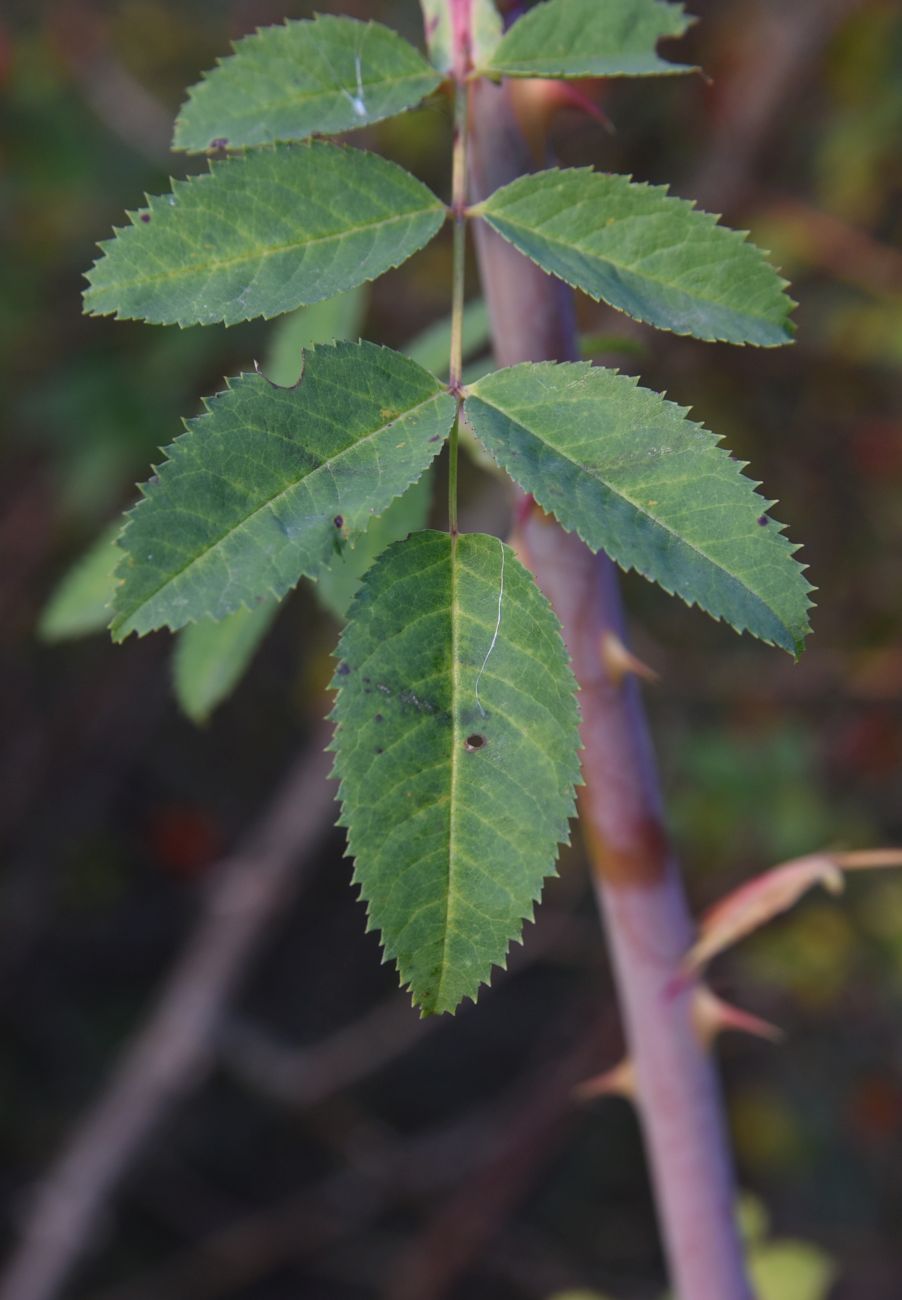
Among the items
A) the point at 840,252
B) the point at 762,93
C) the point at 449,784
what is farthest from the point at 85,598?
the point at 762,93

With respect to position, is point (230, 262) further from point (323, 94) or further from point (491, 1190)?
point (491, 1190)

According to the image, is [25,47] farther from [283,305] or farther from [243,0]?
[283,305]

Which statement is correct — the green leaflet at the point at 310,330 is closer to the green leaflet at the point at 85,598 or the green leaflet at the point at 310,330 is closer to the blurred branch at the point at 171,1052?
the green leaflet at the point at 85,598

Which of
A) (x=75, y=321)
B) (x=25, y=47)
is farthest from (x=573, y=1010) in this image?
(x=25, y=47)

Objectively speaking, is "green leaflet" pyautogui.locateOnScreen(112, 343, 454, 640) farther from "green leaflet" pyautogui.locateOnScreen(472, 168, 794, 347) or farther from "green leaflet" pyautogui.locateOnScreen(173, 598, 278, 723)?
"green leaflet" pyautogui.locateOnScreen(173, 598, 278, 723)

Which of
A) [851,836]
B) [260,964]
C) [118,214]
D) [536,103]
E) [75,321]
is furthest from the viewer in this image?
[260,964]

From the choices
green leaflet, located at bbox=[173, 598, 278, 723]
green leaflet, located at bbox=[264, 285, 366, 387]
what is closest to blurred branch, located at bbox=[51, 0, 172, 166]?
green leaflet, located at bbox=[264, 285, 366, 387]

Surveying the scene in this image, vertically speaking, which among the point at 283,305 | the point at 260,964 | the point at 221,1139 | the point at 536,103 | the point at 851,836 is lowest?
the point at 221,1139
